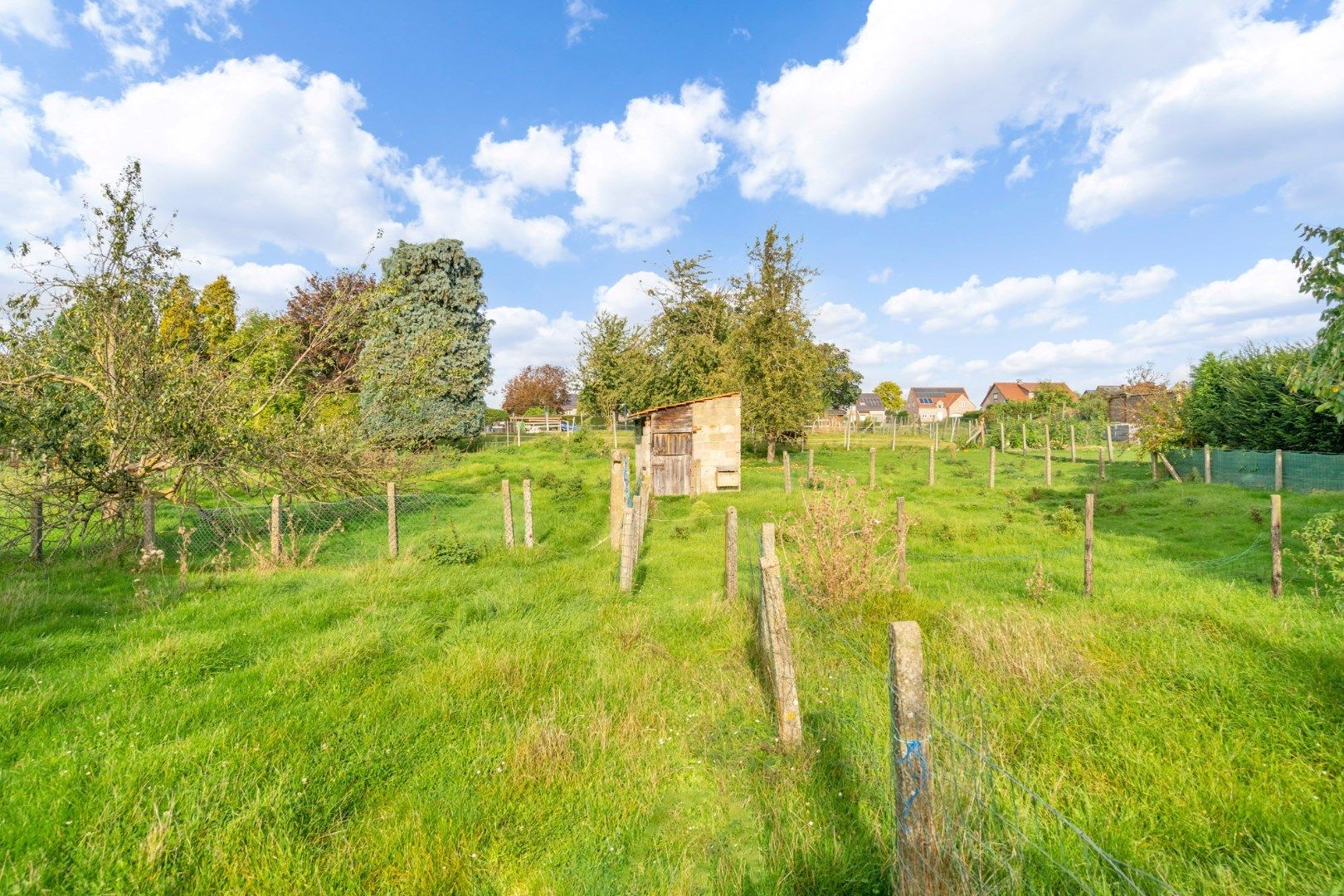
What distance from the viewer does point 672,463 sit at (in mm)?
20359

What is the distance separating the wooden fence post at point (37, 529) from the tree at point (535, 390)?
52879 mm

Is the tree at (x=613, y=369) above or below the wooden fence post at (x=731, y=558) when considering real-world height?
above

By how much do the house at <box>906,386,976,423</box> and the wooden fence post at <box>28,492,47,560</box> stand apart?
9417 cm

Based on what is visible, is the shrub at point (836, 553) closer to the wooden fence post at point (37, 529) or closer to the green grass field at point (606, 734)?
the green grass field at point (606, 734)

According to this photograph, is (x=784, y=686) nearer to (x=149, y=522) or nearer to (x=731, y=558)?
(x=731, y=558)

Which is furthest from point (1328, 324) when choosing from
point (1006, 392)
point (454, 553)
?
point (1006, 392)

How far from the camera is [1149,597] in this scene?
7297mm

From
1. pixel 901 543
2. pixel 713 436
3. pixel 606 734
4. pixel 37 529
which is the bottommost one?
pixel 606 734

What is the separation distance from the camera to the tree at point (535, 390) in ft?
209

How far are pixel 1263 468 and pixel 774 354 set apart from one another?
685 inches

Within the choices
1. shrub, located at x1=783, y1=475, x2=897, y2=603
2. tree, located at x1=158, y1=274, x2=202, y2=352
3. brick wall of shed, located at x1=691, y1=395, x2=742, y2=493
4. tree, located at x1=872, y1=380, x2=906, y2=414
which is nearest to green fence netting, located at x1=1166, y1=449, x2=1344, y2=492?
brick wall of shed, located at x1=691, y1=395, x2=742, y2=493

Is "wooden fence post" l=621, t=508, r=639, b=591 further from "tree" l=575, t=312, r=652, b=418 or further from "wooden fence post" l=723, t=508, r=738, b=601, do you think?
"tree" l=575, t=312, r=652, b=418

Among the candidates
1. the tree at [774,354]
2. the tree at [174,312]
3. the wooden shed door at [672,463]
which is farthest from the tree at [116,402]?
the tree at [774,354]

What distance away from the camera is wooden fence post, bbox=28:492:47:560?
871 centimetres
